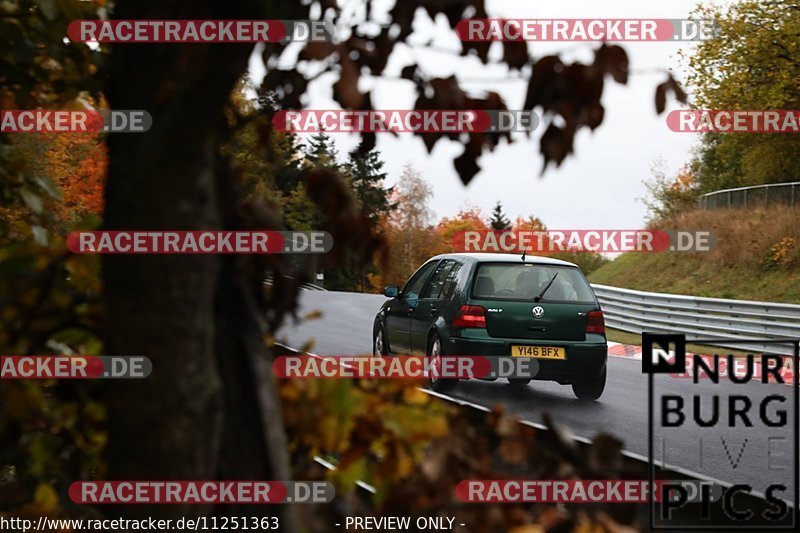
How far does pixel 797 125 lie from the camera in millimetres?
38188

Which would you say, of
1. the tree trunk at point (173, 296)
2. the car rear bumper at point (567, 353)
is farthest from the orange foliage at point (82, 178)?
the tree trunk at point (173, 296)

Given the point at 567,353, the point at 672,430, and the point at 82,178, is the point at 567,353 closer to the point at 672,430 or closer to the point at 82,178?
the point at 672,430

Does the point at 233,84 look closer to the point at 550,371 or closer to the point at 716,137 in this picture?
the point at 550,371

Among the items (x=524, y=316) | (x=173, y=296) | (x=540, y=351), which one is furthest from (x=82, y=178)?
(x=173, y=296)

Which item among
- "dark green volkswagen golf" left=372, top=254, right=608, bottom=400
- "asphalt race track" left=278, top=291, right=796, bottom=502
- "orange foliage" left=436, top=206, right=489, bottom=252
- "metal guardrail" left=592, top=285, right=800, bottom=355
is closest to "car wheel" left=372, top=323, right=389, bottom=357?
"asphalt race track" left=278, top=291, right=796, bottom=502

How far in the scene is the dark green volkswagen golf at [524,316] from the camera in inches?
464

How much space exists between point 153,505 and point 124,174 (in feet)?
2.48

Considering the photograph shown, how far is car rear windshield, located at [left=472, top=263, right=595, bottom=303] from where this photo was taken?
11906 millimetres

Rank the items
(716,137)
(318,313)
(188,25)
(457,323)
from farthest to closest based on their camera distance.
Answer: (716,137) < (457,323) < (318,313) < (188,25)

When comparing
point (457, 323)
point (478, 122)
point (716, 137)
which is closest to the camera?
point (478, 122)

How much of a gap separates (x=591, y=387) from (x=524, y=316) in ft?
5.06

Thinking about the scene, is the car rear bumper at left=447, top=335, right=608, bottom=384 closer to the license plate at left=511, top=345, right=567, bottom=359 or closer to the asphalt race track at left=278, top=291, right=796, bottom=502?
the license plate at left=511, top=345, right=567, bottom=359

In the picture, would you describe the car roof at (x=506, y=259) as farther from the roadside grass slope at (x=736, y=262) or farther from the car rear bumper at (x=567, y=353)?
the roadside grass slope at (x=736, y=262)

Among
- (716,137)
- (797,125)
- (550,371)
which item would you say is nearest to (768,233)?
(797,125)
